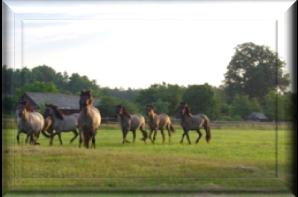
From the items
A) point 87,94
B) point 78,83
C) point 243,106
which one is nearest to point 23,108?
point 78,83

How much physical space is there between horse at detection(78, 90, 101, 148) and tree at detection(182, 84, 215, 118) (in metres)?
1.67

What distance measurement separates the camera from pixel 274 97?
11297 millimetres

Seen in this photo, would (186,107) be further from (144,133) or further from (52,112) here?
(52,112)

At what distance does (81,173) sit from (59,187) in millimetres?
465

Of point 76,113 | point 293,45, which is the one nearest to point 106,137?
point 76,113

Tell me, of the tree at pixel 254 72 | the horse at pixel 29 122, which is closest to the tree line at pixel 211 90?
the tree at pixel 254 72

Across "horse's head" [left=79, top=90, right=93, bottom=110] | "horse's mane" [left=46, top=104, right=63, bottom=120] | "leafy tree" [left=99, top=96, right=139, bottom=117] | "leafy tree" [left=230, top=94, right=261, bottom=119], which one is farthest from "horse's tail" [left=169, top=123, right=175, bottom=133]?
"horse's mane" [left=46, top=104, right=63, bottom=120]

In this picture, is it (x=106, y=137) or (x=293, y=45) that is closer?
(x=293, y=45)

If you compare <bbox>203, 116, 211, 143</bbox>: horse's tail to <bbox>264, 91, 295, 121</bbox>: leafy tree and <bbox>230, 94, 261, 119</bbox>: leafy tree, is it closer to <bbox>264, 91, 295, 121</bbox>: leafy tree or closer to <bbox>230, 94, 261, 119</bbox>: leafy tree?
<bbox>230, 94, 261, 119</bbox>: leafy tree

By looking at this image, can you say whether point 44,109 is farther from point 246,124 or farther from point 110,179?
point 246,124

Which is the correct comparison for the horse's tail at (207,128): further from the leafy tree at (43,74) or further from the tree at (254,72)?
the leafy tree at (43,74)

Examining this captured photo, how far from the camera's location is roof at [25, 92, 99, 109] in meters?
11.3

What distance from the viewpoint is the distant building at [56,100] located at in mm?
11223

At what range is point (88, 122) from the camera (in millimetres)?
11688
